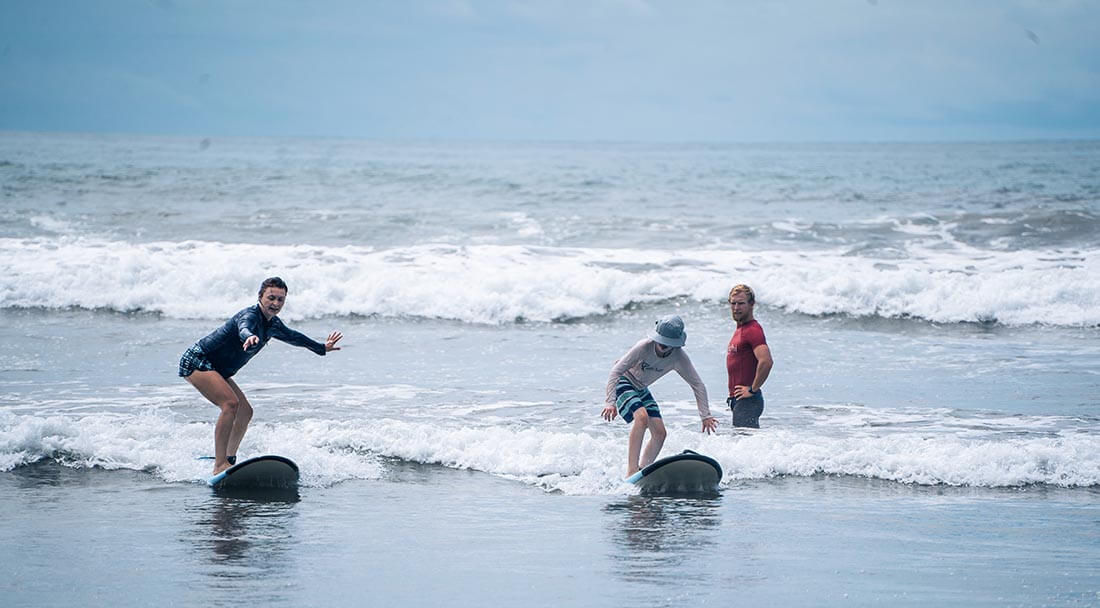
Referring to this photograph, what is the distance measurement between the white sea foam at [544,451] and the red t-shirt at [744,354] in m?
0.58

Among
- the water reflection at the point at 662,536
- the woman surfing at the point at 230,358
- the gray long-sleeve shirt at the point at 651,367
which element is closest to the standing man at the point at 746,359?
the gray long-sleeve shirt at the point at 651,367

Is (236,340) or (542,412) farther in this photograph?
(542,412)

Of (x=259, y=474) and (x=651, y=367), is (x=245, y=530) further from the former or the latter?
(x=651, y=367)

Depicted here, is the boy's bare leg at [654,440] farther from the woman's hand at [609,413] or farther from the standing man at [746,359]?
the standing man at [746,359]

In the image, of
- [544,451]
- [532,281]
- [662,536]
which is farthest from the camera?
[532,281]

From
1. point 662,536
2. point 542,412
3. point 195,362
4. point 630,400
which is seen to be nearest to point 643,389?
point 630,400

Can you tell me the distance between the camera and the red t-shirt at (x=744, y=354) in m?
9.40

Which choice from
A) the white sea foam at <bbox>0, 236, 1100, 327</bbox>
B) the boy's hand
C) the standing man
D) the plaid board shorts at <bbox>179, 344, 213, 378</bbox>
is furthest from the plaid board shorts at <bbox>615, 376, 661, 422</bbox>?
the white sea foam at <bbox>0, 236, 1100, 327</bbox>

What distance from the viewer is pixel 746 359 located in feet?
31.2

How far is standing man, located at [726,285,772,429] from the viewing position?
9266 mm

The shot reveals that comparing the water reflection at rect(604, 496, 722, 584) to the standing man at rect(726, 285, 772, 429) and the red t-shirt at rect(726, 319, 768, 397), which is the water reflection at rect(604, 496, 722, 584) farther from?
the red t-shirt at rect(726, 319, 768, 397)

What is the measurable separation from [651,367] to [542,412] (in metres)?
2.95

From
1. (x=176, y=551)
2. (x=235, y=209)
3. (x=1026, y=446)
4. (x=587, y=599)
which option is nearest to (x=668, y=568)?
(x=587, y=599)

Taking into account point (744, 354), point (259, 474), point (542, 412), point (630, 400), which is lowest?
point (259, 474)
